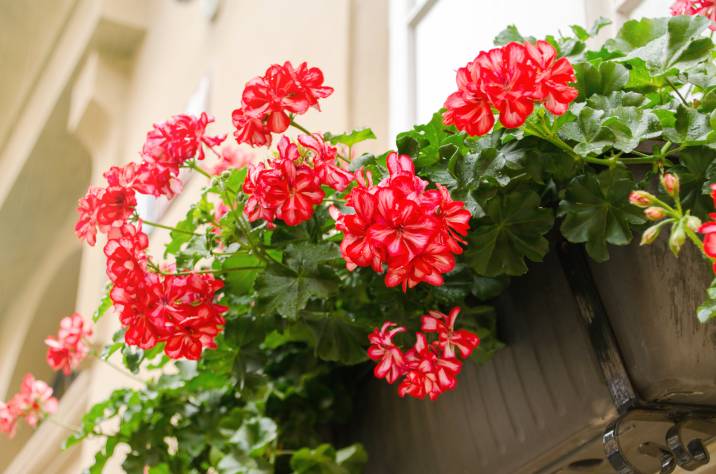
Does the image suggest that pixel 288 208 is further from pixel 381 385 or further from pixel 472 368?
pixel 381 385

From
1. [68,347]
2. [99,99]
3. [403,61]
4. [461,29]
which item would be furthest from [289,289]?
[99,99]

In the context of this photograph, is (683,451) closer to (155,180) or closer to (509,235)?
(509,235)

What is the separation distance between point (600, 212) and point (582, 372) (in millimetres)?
195

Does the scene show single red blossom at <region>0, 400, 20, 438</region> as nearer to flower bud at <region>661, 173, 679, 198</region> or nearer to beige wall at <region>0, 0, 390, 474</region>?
beige wall at <region>0, 0, 390, 474</region>

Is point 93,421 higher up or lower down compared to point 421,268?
lower down

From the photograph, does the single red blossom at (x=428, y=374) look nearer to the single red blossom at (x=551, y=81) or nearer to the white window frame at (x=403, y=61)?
the single red blossom at (x=551, y=81)

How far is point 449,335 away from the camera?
115 centimetres

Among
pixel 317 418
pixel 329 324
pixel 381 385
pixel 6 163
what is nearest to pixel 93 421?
pixel 317 418

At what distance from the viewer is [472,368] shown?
1347 mm

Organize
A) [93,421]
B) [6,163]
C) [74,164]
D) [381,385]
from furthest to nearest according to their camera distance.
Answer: [6,163]
[74,164]
[93,421]
[381,385]

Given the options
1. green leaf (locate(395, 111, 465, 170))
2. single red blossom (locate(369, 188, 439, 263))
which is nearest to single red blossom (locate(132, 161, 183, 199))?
green leaf (locate(395, 111, 465, 170))

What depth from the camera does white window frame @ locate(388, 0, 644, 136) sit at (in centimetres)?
204

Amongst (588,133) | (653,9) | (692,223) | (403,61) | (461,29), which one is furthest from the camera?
(403,61)

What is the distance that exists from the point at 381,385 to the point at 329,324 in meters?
0.32
